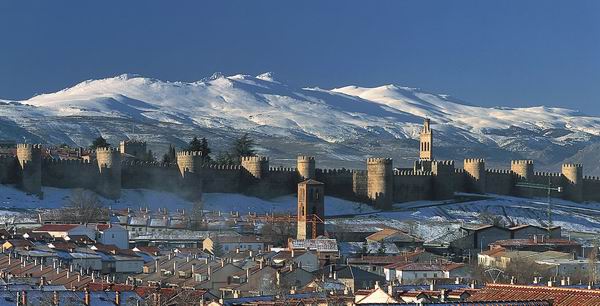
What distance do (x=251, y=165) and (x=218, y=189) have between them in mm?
2159

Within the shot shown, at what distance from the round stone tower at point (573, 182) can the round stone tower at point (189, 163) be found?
924 inches

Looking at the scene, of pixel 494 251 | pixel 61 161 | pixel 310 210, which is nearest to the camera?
pixel 494 251

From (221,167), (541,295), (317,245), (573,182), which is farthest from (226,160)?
(541,295)

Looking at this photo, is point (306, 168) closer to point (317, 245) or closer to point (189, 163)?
point (189, 163)

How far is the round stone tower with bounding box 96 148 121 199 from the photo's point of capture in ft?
Answer: 307

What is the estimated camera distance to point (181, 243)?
76375 millimetres

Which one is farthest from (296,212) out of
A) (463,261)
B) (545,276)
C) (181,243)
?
(545,276)

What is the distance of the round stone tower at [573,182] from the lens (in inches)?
4323

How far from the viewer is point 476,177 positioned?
105188mm

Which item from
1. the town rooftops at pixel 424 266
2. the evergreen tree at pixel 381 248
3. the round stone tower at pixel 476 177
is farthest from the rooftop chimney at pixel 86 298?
the round stone tower at pixel 476 177

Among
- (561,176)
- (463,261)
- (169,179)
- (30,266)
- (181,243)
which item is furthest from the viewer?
(561,176)

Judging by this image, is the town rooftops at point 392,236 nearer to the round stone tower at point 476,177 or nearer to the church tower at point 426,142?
the round stone tower at point 476,177

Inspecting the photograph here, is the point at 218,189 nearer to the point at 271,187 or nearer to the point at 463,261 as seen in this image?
the point at 271,187

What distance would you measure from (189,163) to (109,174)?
5.35 meters
